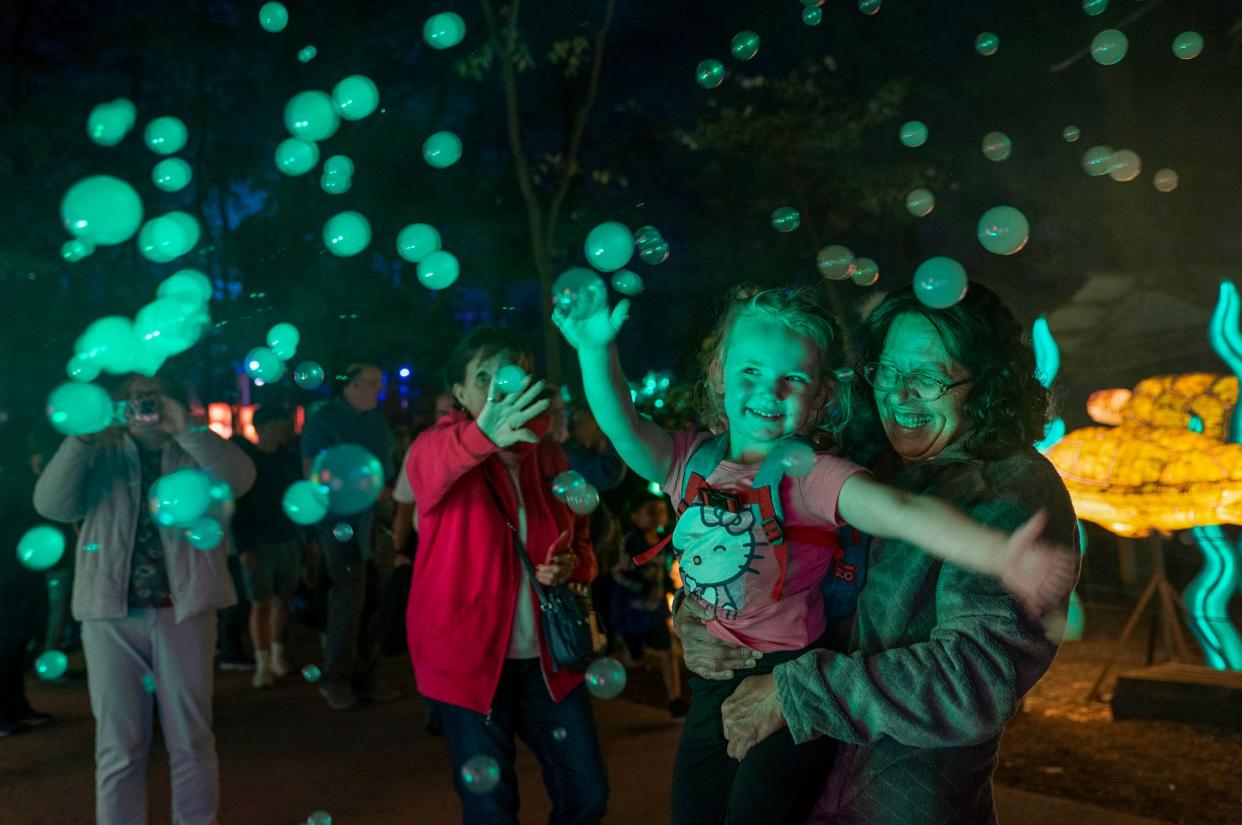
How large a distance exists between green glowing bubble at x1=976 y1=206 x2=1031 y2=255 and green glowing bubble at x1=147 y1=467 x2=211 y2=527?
9.57 feet

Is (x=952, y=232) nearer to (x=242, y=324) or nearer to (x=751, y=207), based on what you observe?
(x=751, y=207)

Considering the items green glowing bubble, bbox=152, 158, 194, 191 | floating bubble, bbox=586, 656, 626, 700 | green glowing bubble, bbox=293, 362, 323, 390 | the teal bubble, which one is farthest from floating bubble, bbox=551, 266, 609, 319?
the teal bubble

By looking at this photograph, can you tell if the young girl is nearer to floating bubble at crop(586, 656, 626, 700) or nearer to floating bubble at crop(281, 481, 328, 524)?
floating bubble at crop(586, 656, 626, 700)

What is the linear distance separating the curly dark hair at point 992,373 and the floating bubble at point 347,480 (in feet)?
6.99

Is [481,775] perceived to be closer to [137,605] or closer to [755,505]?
[755,505]

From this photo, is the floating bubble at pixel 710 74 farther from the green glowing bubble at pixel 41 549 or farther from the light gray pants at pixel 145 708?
the green glowing bubble at pixel 41 549

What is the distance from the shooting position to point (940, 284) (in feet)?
7.47

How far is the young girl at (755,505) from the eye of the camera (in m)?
1.97

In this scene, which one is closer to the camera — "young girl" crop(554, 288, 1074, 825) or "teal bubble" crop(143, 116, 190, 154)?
"young girl" crop(554, 288, 1074, 825)

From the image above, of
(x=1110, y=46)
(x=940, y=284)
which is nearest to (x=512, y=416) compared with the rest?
(x=940, y=284)

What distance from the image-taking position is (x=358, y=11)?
47.3 ft

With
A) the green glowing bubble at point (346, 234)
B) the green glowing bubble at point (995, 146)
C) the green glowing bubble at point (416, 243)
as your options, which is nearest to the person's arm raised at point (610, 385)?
the green glowing bubble at point (416, 243)

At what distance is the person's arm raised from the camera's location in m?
2.37

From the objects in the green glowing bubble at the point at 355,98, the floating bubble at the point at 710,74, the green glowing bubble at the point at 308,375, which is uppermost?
the floating bubble at the point at 710,74
